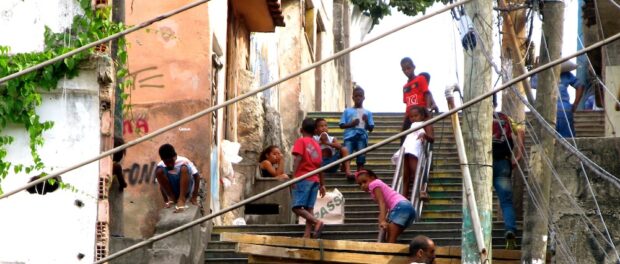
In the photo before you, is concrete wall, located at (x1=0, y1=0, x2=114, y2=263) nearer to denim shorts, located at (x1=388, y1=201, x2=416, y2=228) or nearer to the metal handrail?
denim shorts, located at (x1=388, y1=201, x2=416, y2=228)

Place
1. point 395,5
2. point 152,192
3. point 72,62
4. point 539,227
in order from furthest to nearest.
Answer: point 395,5
point 152,192
point 539,227
point 72,62

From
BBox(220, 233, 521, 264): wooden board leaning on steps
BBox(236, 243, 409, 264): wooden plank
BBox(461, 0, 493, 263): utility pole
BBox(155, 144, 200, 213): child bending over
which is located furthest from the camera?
BBox(155, 144, 200, 213): child bending over

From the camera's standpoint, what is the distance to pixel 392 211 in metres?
18.2

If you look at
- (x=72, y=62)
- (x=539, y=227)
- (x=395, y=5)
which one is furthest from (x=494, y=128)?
(x=395, y=5)

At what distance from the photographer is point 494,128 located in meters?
19.2

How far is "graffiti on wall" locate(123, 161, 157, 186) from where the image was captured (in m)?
20.8

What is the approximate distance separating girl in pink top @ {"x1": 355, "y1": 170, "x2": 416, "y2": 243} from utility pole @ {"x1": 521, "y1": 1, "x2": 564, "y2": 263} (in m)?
1.22

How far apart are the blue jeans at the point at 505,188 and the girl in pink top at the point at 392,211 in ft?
3.83

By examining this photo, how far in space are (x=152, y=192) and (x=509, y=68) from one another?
14.5 feet

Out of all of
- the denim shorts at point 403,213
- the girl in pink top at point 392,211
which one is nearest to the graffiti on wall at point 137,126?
the girl in pink top at point 392,211

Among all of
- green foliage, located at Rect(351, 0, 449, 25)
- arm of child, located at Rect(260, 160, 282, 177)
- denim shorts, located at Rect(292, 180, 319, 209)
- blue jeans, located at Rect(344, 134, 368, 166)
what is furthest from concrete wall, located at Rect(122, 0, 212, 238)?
green foliage, located at Rect(351, 0, 449, 25)

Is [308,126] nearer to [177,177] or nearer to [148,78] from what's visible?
[177,177]

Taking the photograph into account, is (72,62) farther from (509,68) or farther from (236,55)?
(236,55)

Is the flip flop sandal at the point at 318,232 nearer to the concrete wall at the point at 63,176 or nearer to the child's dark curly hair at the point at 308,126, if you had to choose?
the child's dark curly hair at the point at 308,126
